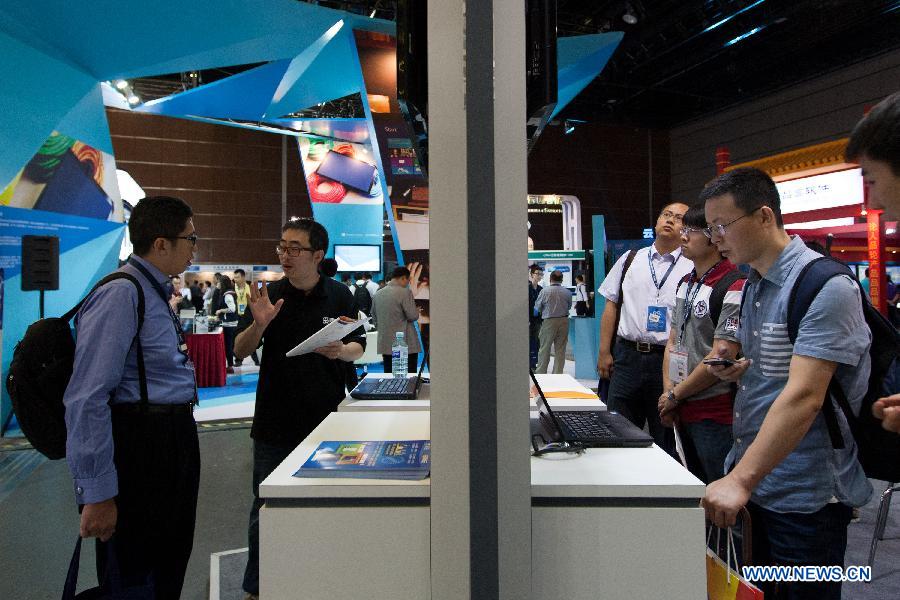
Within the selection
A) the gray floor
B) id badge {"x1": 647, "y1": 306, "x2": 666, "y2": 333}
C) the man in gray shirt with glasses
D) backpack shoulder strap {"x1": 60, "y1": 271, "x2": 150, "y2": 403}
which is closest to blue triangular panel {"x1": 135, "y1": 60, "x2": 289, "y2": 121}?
the man in gray shirt with glasses

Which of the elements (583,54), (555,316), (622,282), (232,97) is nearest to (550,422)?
(622,282)

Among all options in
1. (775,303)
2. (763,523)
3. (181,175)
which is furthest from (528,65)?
(181,175)

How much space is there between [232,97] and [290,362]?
6757 millimetres

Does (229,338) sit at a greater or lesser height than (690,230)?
lesser

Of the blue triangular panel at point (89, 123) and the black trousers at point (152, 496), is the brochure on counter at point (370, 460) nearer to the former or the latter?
the black trousers at point (152, 496)

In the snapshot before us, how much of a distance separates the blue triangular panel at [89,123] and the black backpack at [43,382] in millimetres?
4797

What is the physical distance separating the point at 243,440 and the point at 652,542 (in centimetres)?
451

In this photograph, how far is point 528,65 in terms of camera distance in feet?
3.64

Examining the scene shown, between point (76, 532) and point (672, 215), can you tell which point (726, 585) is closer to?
point (672, 215)

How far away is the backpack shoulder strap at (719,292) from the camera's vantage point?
6.76 ft

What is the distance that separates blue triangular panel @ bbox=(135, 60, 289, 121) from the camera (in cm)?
721

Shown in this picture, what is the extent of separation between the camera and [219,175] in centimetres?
1386

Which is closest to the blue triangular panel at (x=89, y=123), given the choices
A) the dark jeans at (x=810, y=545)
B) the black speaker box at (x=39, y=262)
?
the black speaker box at (x=39, y=262)

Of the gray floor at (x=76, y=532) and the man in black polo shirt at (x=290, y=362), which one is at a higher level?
the man in black polo shirt at (x=290, y=362)
